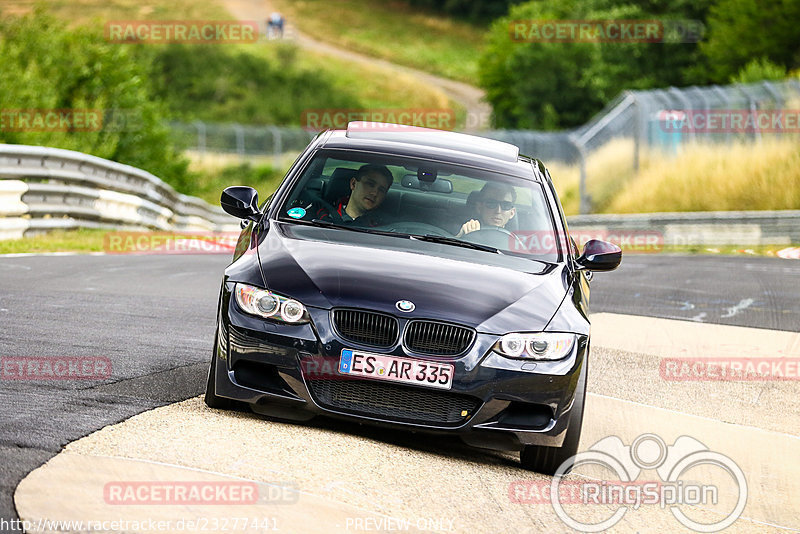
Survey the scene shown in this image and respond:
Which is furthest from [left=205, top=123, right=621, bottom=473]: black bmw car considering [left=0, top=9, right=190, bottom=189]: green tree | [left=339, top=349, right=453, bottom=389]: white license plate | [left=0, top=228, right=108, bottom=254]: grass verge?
[left=0, top=9, right=190, bottom=189]: green tree

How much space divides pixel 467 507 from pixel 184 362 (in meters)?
3.02

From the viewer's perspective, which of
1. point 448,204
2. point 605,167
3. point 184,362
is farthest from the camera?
point 605,167

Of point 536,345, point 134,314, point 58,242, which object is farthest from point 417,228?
point 58,242

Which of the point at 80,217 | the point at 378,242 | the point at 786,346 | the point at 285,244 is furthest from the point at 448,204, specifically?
the point at 80,217

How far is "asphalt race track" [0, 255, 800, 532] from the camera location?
5812mm

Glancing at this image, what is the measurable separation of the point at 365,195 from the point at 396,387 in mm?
1627

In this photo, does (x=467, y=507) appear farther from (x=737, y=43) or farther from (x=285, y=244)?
(x=737, y=43)

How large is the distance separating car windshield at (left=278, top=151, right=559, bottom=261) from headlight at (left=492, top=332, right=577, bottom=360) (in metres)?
0.97

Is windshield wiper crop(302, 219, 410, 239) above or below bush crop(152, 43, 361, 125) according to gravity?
below

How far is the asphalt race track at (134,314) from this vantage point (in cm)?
581

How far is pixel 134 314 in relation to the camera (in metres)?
9.81

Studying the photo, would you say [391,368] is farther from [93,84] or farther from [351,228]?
[93,84]

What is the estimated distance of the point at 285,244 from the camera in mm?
6375

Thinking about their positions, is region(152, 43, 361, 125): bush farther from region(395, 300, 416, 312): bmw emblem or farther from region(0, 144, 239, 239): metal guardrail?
region(395, 300, 416, 312): bmw emblem
